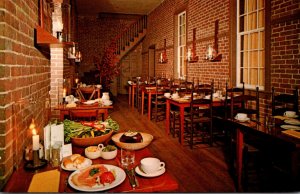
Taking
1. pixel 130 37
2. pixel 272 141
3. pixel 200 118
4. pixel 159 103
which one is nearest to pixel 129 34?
pixel 130 37

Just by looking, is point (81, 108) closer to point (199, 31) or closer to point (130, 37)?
point (199, 31)

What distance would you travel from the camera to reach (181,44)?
9.07 m

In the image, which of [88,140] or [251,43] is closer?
[88,140]

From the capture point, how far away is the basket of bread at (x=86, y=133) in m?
2.02

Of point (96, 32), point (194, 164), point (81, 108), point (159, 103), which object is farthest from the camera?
point (96, 32)

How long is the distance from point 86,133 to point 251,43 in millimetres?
4289

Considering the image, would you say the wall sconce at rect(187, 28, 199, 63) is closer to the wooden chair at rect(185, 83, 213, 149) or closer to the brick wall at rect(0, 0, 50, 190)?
the wooden chair at rect(185, 83, 213, 149)

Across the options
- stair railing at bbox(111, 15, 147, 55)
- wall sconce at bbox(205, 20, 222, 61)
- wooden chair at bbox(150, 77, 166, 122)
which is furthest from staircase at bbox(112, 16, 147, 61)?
wall sconce at bbox(205, 20, 222, 61)

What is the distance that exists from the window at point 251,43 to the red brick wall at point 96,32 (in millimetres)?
8644

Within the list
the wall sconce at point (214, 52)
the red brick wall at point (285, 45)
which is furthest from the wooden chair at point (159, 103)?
the red brick wall at point (285, 45)

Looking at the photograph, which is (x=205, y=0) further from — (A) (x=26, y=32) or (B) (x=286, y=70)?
(A) (x=26, y=32)

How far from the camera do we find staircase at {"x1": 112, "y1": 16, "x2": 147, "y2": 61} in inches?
502

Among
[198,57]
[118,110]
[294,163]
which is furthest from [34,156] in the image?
[118,110]

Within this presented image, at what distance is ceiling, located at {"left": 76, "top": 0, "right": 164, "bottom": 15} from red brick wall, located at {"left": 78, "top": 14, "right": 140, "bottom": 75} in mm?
482
